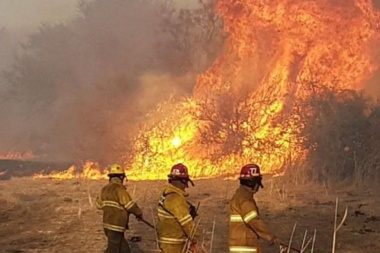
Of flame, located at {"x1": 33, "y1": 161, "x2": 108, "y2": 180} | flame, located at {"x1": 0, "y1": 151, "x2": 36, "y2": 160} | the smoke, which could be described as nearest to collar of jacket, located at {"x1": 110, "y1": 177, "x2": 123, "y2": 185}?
flame, located at {"x1": 33, "y1": 161, "x2": 108, "y2": 180}

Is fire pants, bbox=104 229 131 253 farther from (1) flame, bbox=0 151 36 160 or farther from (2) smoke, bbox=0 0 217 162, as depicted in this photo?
(1) flame, bbox=0 151 36 160

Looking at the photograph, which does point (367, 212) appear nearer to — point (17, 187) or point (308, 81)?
point (308, 81)

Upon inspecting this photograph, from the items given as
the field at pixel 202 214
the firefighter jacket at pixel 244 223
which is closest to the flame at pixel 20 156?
the field at pixel 202 214

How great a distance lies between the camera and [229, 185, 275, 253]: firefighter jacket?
7715 millimetres

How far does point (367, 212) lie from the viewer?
15203mm

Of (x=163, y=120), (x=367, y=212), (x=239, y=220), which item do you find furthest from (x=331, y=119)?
(x=239, y=220)

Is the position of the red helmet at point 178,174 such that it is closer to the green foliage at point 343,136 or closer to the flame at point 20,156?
the green foliage at point 343,136

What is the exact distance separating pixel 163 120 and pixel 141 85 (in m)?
11.0

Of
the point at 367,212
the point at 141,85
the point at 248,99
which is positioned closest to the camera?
the point at 367,212

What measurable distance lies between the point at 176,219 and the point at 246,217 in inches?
42.1

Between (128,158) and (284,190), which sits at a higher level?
(128,158)

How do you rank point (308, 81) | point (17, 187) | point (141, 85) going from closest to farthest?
point (17, 187)
point (308, 81)
point (141, 85)

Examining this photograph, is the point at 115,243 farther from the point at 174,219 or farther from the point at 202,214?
the point at 202,214

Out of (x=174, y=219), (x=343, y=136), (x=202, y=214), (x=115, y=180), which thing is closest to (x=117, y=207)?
(x=115, y=180)
